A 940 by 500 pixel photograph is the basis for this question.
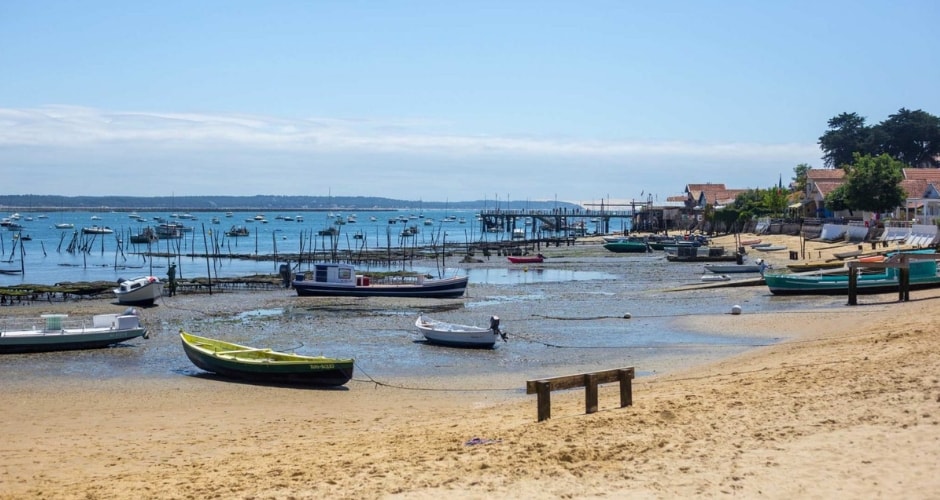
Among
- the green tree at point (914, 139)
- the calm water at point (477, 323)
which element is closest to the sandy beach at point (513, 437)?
the calm water at point (477, 323)

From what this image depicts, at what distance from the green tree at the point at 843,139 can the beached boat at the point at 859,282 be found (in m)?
84.2

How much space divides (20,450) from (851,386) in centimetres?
1435

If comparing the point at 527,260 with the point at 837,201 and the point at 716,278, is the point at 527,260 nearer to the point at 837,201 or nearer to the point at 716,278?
the point at 716,278

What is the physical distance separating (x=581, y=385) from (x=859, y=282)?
29154mm

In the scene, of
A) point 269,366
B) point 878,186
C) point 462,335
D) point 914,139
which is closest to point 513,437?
point 269,366

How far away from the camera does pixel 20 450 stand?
16547 mm

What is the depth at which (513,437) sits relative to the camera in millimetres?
13523

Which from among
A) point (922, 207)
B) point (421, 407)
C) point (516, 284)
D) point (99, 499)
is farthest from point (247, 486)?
point (922, 207)

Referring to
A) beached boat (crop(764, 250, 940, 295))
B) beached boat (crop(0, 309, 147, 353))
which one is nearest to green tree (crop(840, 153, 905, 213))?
beached boat (crop(764, 250, 940, 295))

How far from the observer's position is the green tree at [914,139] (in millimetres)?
110750

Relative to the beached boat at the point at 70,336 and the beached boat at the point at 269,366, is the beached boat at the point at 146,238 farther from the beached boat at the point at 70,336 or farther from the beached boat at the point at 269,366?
the beached boat at the point at 269,366

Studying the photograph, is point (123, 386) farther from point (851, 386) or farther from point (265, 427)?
point (851, 386)

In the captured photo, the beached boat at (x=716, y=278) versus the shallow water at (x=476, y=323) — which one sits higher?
the beached boat at (x=716, y=278)

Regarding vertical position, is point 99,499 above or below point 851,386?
below
